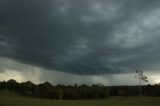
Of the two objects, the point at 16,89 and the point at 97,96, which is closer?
the point at 97,96

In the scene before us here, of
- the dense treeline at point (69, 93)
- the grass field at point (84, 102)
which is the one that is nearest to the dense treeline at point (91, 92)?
the dense treeline at point (69, 93)

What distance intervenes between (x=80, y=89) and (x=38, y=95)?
28.4 meters

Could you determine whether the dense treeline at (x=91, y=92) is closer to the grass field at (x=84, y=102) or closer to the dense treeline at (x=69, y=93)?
the dense treeline at (x=69, y=93)

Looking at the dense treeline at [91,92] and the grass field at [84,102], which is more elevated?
the dense treeline at [91,92]

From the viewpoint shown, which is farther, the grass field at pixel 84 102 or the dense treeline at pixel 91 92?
the dense treeline at pixel 91 92

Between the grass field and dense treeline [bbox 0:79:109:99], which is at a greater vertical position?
dense treeline [bbox 0:79:109:99]

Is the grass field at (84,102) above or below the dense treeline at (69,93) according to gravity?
below

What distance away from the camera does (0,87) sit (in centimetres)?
19812

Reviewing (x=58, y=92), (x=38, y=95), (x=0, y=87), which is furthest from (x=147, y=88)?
(x=0, y=87)

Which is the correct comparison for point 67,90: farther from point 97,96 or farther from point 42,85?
point 42,85

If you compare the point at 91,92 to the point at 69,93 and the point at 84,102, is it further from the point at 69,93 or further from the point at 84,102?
the point at 84,102

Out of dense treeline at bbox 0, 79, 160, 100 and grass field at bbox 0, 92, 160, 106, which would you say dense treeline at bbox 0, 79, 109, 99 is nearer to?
dense treeline at bbox 0, 79, 160, 100

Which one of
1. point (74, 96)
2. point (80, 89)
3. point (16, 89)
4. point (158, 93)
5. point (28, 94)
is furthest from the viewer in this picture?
point (16, 89)

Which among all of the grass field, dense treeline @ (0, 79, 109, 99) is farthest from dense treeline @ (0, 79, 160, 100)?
the grass field
